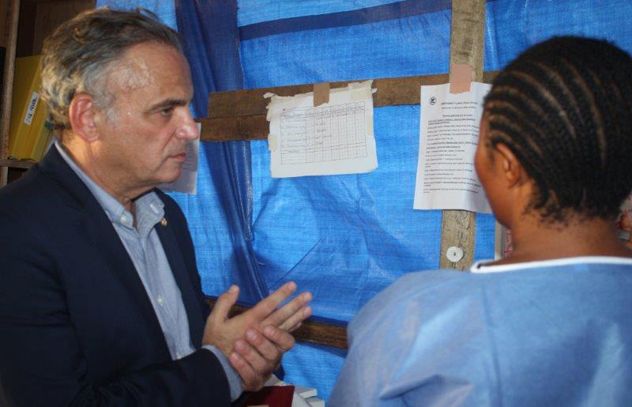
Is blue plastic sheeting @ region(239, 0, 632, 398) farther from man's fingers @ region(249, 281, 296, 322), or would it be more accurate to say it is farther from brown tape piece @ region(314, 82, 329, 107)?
man's fingers @ region(249, 281, 296, 322)

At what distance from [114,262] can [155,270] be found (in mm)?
189

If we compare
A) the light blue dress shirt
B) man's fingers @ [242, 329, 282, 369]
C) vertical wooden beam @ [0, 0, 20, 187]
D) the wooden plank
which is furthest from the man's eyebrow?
vertical wooden beam @ [0, 0, 20, 187]

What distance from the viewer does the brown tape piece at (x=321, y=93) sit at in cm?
192

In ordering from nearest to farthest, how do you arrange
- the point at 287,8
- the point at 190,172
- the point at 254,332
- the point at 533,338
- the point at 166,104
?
the point at 533,338 < the point at 254,332 < the point at 166,104 < the point at 287,8 < the point at 190,172

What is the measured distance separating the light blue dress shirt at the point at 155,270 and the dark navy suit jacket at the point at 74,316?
5 centimetres

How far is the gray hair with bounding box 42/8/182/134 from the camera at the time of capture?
4.61 feet

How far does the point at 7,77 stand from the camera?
2883mm

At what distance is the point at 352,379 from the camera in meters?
0.90

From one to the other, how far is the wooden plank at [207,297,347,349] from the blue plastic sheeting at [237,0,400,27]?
1.06m

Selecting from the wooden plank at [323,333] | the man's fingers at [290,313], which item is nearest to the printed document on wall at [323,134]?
the wooden plank at [323,333]

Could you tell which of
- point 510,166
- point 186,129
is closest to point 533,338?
point 510,166

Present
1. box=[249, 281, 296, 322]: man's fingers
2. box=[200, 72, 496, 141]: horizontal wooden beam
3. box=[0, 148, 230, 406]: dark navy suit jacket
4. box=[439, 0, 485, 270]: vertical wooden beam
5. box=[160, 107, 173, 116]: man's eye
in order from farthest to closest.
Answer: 1. box=[200, 72, 496, 141]: horizontal wooden beam
2. box=[439, 0, 485, 270]: vertical wooden beam
3. box=[160, 107, 173, 116]: man's eye
4. box=[249, 281, 296, 322]: man's fingers
5. box=[0, 148, 230, 406]: dark navy suit jacket

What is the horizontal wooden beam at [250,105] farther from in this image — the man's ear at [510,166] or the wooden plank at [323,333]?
the man's ear at [510,166]

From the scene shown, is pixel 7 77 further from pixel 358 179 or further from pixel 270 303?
pixel 270 303
